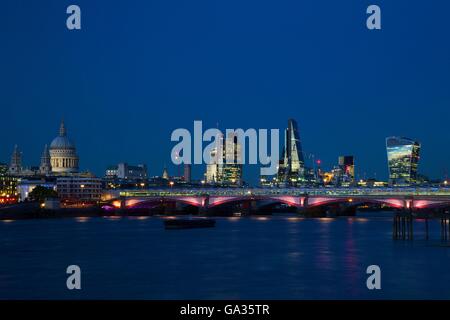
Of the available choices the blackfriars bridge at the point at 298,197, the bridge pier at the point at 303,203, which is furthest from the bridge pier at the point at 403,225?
the bridge pier at the point at 303,203

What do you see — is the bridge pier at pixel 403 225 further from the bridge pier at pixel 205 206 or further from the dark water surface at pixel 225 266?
the bridge pier at pixel 205 206

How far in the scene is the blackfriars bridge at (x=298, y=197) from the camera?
105m

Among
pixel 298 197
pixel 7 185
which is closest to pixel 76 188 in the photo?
pixel 7 185

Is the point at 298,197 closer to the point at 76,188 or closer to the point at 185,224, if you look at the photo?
the point at 185,224

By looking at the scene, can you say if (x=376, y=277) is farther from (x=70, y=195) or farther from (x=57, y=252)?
(x=70, y=195)

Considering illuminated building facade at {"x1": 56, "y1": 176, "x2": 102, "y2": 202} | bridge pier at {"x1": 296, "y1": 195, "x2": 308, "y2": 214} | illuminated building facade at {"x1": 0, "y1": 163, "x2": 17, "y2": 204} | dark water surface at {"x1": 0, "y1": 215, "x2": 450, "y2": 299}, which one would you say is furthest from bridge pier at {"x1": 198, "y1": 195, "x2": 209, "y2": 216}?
→ illuminated building facade at {"x1": 56, "y1": 176, "x2": 102, "y2": 202}

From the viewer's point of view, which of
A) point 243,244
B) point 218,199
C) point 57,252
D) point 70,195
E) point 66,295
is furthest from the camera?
point 70,195

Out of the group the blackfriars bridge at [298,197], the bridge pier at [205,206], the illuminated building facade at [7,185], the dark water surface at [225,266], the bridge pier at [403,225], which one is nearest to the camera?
the dark water surface at [225,266]

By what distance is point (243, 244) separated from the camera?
6444cm

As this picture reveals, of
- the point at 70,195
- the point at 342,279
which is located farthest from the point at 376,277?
the point at 70,195

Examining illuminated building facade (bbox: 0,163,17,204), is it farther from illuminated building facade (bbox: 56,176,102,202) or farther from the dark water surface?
the dark water surface

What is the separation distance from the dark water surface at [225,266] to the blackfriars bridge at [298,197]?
1205 inches

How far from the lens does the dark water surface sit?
38219 mm
